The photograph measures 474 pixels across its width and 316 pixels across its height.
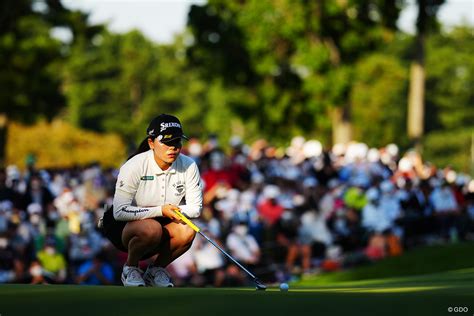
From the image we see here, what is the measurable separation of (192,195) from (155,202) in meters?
0.31

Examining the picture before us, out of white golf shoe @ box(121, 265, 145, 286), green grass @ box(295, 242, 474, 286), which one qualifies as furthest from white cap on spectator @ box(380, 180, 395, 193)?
white golf shoe @ box(121, 265, 145, 286)

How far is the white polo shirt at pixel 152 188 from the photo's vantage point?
911 centimetres

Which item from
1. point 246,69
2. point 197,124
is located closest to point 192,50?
point 246,69

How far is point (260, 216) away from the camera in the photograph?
20656mm

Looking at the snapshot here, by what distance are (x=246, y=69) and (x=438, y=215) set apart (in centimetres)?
1943

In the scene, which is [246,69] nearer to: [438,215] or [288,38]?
[288,38]

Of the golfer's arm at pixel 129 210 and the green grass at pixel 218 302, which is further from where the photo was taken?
the golfer's arm at pixel 129 210

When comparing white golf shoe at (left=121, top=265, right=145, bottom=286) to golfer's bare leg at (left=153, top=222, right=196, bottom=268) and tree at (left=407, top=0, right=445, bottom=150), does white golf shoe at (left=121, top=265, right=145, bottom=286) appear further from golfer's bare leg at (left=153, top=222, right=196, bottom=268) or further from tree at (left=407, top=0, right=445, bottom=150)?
tree at (left=407, top=0, right=445, bottom=150)

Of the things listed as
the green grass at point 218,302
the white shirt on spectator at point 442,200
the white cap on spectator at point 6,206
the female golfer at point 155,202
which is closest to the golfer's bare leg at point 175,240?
the female golfer at point 155,202

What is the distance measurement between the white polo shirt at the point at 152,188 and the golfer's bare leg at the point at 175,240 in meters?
0.13

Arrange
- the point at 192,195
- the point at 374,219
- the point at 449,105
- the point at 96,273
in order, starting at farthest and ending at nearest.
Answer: the point at 449,105 < the point at 374,219 < the point at 96,273 < the point at 192,195

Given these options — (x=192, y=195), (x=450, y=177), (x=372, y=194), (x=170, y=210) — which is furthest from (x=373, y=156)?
(x=170, y=210)

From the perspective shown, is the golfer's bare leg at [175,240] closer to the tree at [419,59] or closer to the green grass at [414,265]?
the green grass at [414,265]

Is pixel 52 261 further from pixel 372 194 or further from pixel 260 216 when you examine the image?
pixel 372 194
